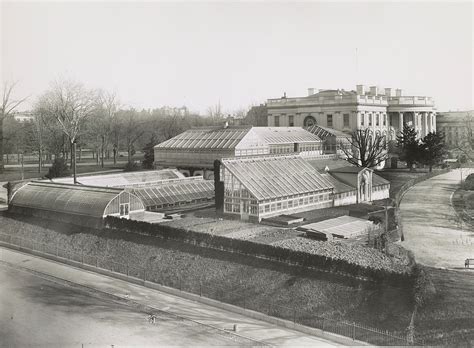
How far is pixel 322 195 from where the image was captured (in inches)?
1734

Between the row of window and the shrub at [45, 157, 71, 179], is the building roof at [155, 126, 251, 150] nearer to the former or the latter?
the shrub at [45, 157, 71, 179]

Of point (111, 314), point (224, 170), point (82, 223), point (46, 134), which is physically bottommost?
point (111, 314)

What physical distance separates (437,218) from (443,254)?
1122 cm

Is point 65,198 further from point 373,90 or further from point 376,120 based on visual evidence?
point 373,90

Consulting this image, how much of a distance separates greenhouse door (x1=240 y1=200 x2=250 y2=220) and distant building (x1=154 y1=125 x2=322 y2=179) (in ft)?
51.3

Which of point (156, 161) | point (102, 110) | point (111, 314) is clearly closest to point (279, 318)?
point (111, 314)

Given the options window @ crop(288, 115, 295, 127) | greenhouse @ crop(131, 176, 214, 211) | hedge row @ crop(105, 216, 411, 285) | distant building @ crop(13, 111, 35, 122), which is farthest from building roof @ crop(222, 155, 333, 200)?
distant building @ crop(13, 111, 35, 122)

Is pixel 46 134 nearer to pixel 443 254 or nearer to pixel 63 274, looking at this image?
pixel 63 274

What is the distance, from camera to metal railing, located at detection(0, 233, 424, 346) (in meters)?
20.2

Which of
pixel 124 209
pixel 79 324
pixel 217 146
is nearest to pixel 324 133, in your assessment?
pixel 217 146

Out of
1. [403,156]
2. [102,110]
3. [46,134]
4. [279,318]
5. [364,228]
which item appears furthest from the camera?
[102,110]

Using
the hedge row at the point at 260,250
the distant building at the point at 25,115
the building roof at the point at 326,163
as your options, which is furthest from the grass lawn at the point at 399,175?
the distant building at the point at 25,115

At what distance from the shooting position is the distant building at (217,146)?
5528 centimetres

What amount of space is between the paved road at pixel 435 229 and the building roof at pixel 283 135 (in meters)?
14.9
